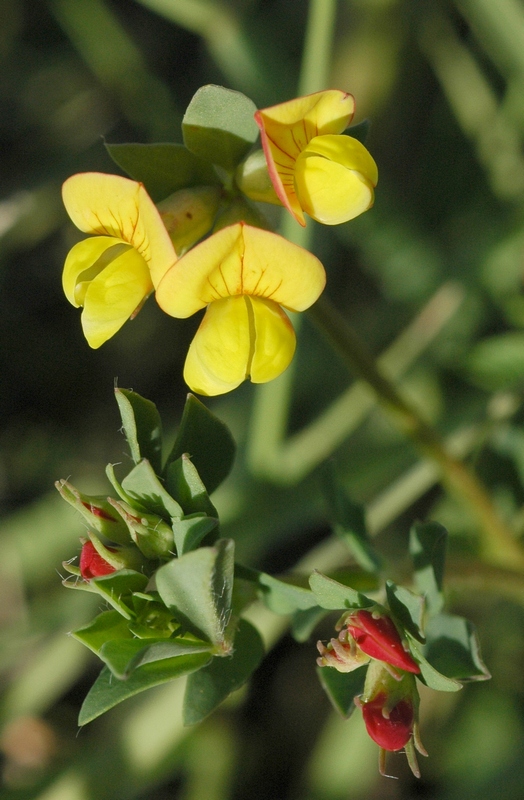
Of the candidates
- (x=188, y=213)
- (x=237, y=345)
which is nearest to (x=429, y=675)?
(x=237, y=345)

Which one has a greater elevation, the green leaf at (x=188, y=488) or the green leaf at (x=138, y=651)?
the green leaf at (x=188, y=488)

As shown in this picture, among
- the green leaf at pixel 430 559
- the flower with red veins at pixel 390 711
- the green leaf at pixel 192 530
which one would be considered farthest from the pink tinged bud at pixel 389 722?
the green leaf at pixel 192 530

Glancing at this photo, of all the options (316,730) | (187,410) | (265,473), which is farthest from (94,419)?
(187,410)

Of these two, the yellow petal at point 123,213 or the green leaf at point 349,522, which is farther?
the green leaf at point 349,522

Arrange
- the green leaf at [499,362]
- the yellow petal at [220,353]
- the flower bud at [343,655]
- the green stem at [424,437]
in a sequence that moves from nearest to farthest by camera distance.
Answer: the flower bud at [343,655]
the yellow petal at [220,353]
the green stem at [424,437]
the green leaf at [499,362]

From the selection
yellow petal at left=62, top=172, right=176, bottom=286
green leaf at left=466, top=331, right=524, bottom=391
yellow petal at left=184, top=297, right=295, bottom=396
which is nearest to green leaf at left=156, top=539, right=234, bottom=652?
yellow petal at left=184, top=297, right=295, bottom=396

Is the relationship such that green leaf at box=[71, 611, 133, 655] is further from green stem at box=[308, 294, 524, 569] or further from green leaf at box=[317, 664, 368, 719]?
green stem at box=[308, 294, 524, 569]

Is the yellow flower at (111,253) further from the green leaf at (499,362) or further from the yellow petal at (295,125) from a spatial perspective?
the green leaf at (499,362)

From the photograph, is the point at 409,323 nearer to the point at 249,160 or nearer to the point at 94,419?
the point at 94,419
